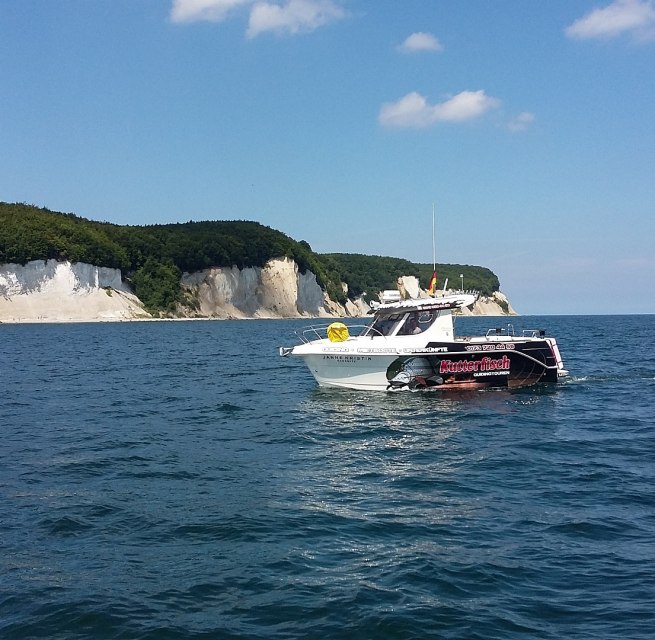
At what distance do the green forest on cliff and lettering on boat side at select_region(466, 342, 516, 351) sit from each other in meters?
81.2

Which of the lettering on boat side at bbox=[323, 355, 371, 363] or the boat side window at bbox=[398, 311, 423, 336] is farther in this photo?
the boat side window at bbox=[398, 311, 423, 336]

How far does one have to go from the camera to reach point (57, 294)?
9262 cm

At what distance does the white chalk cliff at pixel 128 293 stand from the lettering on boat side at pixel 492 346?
3122 inches

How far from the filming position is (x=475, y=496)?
10.9 metres

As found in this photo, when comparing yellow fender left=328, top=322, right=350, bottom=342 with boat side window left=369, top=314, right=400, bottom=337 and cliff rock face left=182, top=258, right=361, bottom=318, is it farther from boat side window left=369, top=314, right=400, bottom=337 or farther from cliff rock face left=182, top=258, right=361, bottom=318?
cliff rock face left=182, top=258, right=361, bottom=318

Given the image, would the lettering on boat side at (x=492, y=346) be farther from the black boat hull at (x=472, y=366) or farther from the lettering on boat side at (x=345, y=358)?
the lettering on boat side at (x=345, y=358)

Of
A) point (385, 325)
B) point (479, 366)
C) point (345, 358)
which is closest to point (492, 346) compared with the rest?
point (479, 366)

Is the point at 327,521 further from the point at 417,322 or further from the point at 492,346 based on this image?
the point at 492,346

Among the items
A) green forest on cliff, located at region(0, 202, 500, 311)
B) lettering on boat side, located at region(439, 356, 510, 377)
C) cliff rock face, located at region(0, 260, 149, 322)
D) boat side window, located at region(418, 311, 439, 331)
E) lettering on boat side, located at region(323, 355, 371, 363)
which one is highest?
green forest on cliff, located at region(0, 202, 500, 311)

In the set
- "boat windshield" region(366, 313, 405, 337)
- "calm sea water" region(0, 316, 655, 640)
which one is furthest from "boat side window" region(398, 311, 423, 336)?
"calm sea water" region(0, 316, 655, 640)

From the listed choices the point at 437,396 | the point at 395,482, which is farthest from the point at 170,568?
the point at 437,396

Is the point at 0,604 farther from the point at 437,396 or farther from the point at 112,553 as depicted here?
the point at 437,396

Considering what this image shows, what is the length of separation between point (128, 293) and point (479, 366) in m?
91.5

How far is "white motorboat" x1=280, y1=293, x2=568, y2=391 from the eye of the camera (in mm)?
22172
